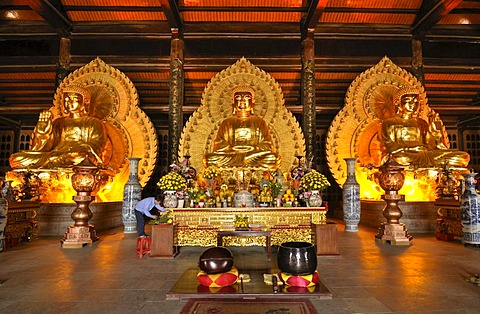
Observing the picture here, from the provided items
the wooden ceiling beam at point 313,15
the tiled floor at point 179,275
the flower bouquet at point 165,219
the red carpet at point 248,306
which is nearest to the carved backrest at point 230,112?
the wooden ceiling beam at point 313,15

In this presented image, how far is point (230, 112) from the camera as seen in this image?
28.5 ft

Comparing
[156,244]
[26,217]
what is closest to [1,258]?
[26,217]

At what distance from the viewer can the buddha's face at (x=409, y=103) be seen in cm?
841

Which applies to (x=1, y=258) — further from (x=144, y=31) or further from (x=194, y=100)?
(x=194, y=100)

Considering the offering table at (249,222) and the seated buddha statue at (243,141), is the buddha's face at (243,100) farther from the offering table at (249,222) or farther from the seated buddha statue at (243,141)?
the offering table at (249,222)

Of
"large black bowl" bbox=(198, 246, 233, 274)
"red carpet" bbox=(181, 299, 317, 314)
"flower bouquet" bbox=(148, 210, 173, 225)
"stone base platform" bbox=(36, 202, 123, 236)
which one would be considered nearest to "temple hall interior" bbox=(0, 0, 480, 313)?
"stone base platform" bbox=(36, 202, 123, 236)

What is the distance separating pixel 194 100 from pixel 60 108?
4.13 meters

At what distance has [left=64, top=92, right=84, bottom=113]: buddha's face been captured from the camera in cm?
821

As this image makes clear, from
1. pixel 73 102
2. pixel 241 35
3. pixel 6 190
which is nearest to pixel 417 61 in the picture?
pixel 241 35

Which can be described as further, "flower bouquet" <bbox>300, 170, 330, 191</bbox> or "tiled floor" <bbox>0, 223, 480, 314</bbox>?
"flower bouquet" <bbox>300, 170, 330, 191</bbox>

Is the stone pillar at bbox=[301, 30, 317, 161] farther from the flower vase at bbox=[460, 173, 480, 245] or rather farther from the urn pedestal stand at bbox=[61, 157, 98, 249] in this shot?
the urn pedestal stand at bbox=[61, 157, 98, 249]

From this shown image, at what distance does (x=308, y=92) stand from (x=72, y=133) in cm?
641

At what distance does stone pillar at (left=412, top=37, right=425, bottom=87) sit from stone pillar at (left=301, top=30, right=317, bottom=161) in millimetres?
2999

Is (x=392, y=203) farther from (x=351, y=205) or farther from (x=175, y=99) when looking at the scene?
(x=175, y=99)
